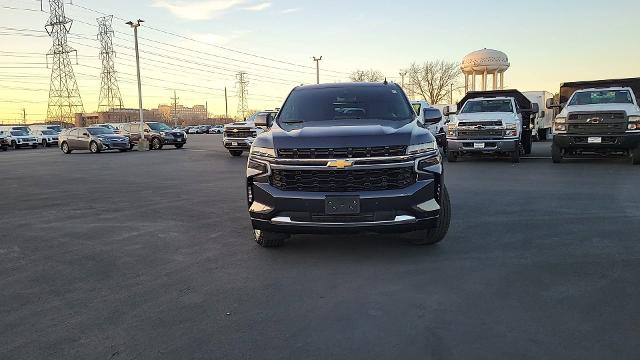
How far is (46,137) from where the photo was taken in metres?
43.1

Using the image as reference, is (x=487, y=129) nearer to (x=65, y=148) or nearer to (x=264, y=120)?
(x=264, y=120)

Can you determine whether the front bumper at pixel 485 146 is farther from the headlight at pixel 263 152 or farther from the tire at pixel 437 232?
the headlight at pixel 263 152

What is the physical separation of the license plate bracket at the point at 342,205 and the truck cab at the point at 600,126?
38.0 feet

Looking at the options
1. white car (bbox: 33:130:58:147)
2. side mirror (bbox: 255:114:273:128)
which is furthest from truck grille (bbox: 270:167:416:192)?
white car (bbox: 33:130:58:147)

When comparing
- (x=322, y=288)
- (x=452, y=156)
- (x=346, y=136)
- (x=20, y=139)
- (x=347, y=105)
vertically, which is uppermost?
(x=20, y=139)

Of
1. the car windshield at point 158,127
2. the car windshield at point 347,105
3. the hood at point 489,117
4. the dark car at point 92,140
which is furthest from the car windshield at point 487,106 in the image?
the dark car at point 92,140

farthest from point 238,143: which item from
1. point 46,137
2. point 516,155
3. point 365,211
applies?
point 46,137

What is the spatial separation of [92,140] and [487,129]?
2389cm

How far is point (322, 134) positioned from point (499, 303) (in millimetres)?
2335

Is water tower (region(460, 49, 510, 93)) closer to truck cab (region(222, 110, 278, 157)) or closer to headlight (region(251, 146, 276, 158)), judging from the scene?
truck cab (region(222, 110, 278, 157))

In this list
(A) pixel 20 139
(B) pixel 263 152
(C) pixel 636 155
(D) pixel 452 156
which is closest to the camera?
(B) pixel 263 152

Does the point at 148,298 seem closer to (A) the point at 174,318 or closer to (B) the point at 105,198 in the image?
(A) the point at 174,318

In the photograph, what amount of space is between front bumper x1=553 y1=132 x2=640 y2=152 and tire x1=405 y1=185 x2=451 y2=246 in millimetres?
10351

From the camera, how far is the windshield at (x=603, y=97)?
47.4 ft
